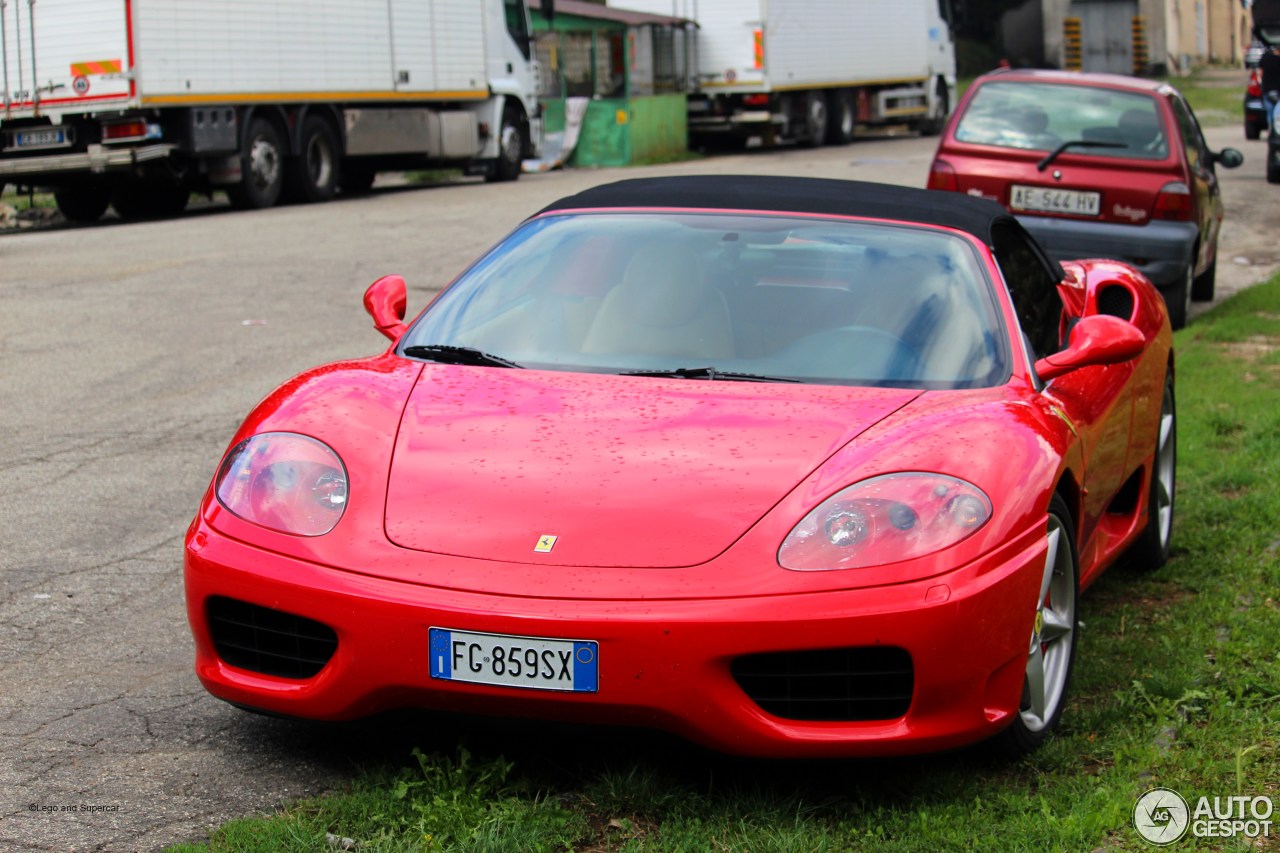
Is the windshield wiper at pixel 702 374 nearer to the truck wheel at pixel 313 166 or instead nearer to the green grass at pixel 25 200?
the truck wheel at pixel 313 166

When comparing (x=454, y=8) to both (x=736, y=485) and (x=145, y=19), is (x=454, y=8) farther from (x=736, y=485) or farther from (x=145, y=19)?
(x=736, y=485)

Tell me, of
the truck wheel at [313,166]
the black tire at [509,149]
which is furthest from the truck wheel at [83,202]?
the black tire at [509,149]

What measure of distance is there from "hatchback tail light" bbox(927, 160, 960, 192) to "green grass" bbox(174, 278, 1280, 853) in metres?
6.82

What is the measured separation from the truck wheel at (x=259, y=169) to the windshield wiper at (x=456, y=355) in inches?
625

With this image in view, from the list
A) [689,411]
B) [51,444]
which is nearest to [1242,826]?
[689,411]

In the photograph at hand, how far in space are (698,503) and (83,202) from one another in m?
17.9

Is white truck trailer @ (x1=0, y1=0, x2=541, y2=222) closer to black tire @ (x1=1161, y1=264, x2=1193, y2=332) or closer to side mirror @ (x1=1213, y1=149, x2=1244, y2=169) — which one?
side mirror @ (x1=1213, y1=149, x2=1244, y2=169)

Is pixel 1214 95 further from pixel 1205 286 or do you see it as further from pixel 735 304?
pixel 735 304

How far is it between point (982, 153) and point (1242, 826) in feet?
27.6

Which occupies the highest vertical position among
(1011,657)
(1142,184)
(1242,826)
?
(1142,184)

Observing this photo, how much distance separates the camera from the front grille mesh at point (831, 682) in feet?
11.2

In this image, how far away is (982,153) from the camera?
37.2 feet

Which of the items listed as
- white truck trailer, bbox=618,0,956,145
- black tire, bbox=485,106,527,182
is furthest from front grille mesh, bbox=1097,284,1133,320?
white truck trailer, bbox=618,0,956,145

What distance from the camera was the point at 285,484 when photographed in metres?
3.79
